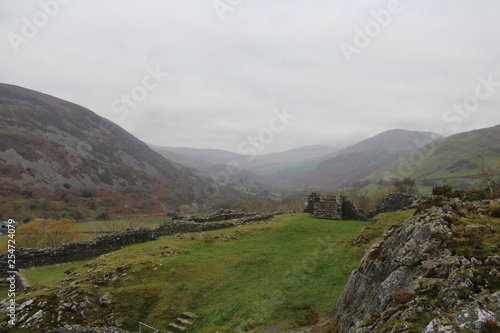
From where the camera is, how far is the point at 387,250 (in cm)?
1017

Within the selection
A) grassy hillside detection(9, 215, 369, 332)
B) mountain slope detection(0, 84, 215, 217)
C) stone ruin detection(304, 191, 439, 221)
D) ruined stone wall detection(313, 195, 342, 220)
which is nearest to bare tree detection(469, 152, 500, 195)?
stone ruin detection(304, 191, 439, 221)

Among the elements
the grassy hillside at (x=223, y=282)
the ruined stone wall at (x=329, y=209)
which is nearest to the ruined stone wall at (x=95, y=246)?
the grassy hillside at (x=223, y=282)

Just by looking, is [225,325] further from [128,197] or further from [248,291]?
[128,197]

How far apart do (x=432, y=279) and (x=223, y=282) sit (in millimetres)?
11984

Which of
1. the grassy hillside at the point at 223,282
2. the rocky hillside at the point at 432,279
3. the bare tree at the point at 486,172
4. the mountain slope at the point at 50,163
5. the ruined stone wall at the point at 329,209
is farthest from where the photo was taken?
the mountain slope at the point at 50,163

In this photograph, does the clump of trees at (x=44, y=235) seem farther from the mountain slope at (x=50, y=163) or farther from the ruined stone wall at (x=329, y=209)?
the mountain slope at (x=50, y=163)

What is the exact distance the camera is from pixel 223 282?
16719mm

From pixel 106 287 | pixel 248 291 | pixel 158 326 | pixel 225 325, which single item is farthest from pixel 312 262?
pixel 106 287

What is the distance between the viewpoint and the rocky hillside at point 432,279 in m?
5.74

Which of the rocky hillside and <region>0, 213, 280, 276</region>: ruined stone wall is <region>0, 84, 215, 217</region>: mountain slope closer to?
<region>0, 213, 280, 276</region>: ruined stone wall

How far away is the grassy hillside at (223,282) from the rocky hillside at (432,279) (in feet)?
10.6

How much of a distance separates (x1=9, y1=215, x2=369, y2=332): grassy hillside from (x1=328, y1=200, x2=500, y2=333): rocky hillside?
3.24 metres

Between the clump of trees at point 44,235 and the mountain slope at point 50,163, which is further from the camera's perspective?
the mountain slope at point 50,163

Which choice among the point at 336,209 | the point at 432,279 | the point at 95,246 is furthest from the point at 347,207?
the point at 432,279
